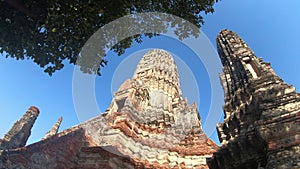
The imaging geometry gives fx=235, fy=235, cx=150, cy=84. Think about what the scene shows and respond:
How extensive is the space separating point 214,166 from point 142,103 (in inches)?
632

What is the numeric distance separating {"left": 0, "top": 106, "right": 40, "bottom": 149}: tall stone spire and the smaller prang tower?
16209mm

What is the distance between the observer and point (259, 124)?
5.48m

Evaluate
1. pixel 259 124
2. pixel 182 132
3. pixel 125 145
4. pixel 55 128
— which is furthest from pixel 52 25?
pixel 55 128

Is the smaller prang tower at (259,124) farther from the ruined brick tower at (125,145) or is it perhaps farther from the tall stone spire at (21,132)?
the tall stone spire at (21,132)

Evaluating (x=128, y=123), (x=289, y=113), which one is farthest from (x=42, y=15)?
(x=128, y=123)

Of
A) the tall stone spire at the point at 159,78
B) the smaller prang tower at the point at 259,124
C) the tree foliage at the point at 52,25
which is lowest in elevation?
the smaller prang tower at the point at 259,124

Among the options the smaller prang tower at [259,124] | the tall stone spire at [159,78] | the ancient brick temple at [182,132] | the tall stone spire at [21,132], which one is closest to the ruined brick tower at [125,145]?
the ancient brick temple at [182,132]

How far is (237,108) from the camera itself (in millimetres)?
7602

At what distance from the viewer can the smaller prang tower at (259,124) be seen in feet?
16.1

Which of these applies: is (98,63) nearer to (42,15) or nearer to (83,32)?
(83,32)

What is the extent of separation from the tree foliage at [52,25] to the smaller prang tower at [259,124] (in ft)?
15.1

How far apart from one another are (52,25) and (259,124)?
18.6 feet

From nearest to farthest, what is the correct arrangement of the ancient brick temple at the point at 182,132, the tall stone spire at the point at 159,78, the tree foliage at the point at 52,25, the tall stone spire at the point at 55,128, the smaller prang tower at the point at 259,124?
the smaller prang tower at the point at 259,124
the ancient brick temple at the point at 182,132
the tree foliage at the point at 52,25
the tall stone spire at the point at 55,128
the tall stone spire at the point at 159,78

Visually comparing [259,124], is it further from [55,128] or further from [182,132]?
[55,128]
